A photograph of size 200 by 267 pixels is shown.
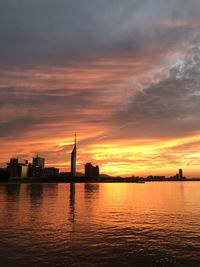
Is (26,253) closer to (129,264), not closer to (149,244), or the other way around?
(129,264)

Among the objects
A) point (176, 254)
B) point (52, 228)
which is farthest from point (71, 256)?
point (52, 228)

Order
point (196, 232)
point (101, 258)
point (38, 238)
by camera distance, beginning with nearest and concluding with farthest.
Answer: point (101, 258) → point (38, 238) → point (196, 232)

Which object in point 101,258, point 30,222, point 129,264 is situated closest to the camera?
point 129,264

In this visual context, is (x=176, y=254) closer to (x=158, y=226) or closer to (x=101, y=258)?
(x=101, y=258)

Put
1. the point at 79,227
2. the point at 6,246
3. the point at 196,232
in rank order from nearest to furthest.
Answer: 1. the point at 6,246
2. the point at 196,232
3. the point at 79,227

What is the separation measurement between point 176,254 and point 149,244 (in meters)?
6.09

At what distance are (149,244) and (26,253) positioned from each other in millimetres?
17416

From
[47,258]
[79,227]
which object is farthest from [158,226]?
[47,258]

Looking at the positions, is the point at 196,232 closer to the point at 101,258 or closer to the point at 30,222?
the point at 101,258

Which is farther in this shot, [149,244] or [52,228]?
[52,228]

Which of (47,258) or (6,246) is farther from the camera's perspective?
(6,246)

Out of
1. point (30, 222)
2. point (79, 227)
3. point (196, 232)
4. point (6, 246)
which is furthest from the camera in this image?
point (30, 222)

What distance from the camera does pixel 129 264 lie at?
108 ft

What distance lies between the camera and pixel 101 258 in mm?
35344
